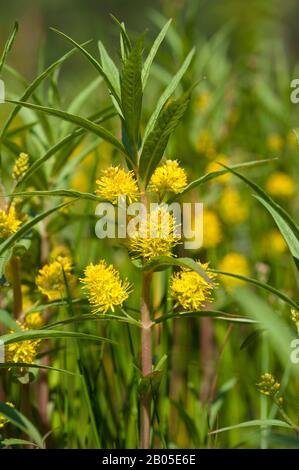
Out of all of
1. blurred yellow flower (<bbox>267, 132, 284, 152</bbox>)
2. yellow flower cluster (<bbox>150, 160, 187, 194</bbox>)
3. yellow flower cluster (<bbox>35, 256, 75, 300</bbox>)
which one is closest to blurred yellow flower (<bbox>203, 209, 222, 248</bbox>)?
blurred yellow flower (<bbox>267, 132, 284, 152</bbox>)

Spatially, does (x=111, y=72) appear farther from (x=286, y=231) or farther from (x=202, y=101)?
(x=202, y=101)

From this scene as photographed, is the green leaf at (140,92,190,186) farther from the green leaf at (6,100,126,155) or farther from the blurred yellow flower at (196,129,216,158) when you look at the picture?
the blurred yellow flower at (196,129,216,158)

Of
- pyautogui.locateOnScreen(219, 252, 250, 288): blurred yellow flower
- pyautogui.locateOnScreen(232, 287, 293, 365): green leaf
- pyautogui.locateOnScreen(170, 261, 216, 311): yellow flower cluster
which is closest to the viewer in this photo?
pyautogui.locateOnScreen(232, 287, 293, 365): green leaf

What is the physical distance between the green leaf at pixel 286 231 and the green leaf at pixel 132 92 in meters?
0.17

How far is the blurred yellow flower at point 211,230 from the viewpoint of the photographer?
163 cm

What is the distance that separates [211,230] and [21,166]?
78cm

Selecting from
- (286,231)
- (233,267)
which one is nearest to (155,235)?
(286,231)

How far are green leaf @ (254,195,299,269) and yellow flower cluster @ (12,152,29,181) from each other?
329 millimetres

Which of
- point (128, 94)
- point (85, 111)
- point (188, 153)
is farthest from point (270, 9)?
point (128, 94)

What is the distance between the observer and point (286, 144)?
2.05 m

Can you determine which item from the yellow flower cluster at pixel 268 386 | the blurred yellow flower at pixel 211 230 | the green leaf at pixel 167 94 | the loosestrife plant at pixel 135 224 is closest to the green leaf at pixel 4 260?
the loosestrife plant at pixel 135 224

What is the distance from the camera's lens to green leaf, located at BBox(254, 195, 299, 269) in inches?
31.4
